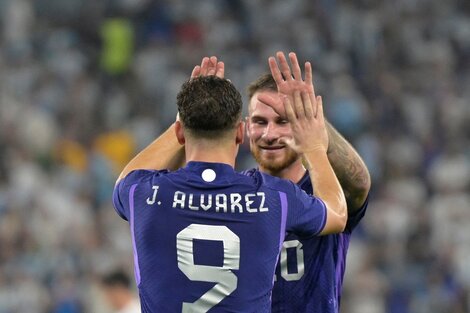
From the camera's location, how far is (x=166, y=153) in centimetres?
547

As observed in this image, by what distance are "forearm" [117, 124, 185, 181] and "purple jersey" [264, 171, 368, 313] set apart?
2.12ft

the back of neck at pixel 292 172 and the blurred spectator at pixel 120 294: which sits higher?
the back of neck at pixel 292 172

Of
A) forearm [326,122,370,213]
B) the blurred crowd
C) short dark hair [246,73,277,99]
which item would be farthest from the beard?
the blurred crowd

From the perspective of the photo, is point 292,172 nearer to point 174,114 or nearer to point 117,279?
point 117,279

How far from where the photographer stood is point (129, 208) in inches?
199

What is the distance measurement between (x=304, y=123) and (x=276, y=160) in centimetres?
73

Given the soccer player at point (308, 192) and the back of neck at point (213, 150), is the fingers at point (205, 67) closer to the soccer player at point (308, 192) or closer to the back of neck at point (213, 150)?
the soccer player at point (308, 192)

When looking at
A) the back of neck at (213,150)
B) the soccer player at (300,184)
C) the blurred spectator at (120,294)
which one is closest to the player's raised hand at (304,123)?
the soccer player at (300,184)

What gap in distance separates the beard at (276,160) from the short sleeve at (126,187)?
0.87m

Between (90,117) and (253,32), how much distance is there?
304 centimetres

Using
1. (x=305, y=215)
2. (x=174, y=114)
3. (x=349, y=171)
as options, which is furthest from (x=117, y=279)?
(x=174, y=114)

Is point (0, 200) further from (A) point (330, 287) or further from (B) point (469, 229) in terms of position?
(A) point (330, 287)

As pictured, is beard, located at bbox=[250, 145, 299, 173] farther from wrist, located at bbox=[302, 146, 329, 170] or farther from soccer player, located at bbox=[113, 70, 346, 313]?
soccer player, located at bbox=[113, 70, 346, 313]

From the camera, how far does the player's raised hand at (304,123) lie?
5.21m
